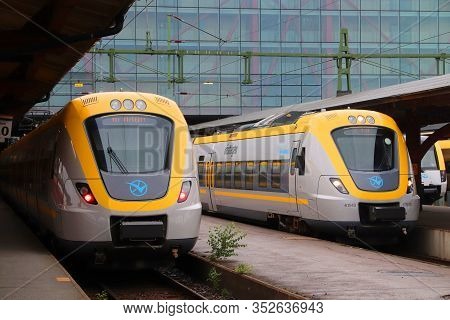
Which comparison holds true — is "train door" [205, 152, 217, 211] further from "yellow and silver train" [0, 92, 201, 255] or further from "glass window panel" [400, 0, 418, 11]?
"glass window panel" [400, 0, 418, 11]

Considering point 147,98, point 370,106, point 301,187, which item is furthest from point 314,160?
point 147,98

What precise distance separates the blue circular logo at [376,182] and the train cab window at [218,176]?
7.29 m

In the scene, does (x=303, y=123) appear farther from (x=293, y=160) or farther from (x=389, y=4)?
(x=389, y=4)

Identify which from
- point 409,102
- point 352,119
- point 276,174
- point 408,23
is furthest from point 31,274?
point 408,23

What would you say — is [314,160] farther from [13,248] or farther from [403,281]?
[13,248]

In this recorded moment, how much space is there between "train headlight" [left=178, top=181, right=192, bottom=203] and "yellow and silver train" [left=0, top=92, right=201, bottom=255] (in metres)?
0.02

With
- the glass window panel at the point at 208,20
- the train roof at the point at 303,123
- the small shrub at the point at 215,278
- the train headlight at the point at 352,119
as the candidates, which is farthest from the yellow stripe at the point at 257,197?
the glass window panel at the point at 208,20

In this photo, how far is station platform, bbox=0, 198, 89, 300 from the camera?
26.0ft

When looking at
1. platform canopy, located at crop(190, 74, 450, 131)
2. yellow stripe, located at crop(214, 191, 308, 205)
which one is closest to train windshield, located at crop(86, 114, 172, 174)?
yellow stripe, located at crop(214, 191, 308, 205)

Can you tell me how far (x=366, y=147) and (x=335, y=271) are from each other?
4471 mm

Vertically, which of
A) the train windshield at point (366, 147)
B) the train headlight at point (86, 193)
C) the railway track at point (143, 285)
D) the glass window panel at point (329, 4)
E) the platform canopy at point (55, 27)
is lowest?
the railway track at point (143, 285)

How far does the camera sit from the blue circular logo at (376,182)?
1366 centimetres

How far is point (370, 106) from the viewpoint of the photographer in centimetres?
1636

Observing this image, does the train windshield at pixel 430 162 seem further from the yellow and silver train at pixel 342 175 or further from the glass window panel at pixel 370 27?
the glass window panel at pixel 370 27
